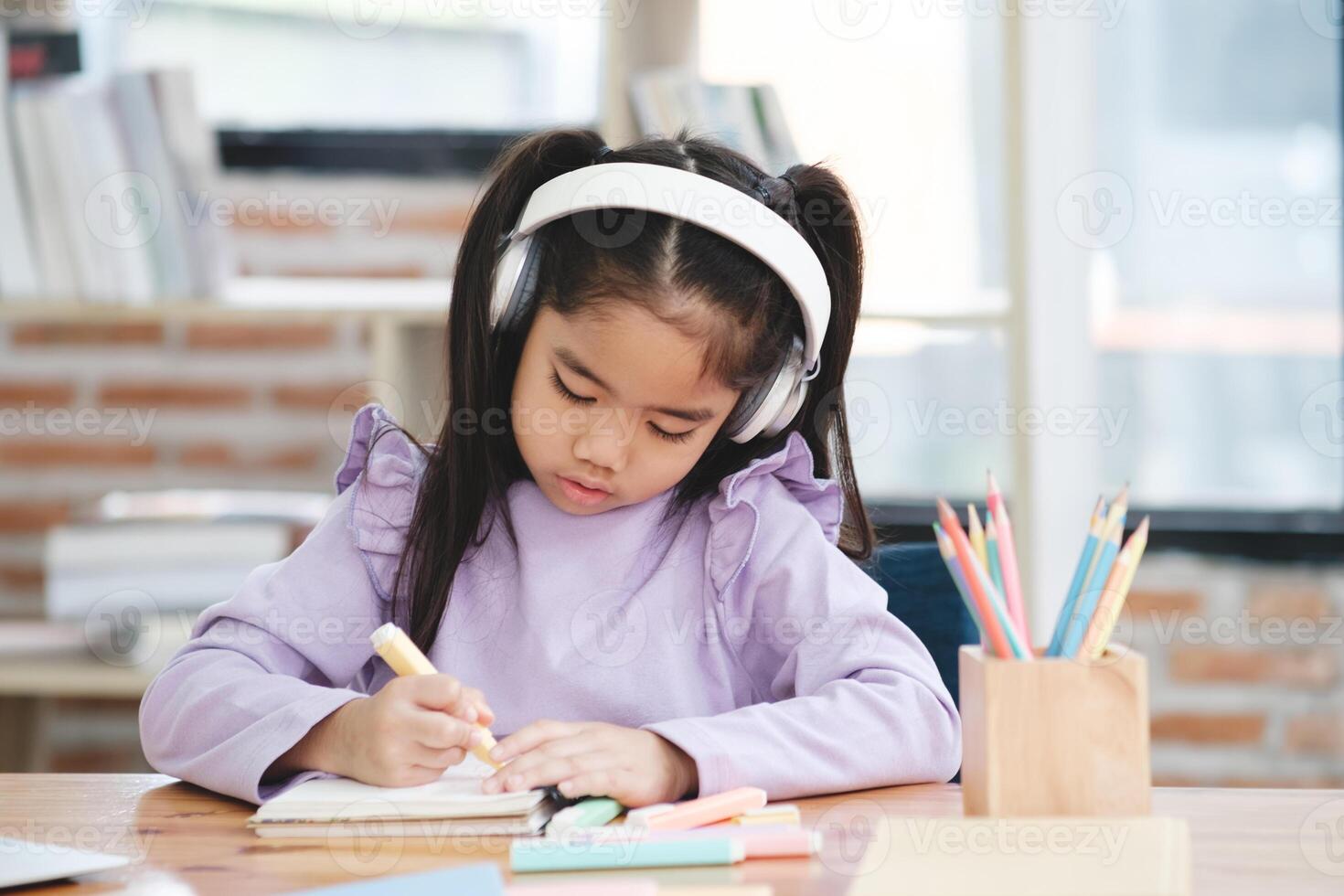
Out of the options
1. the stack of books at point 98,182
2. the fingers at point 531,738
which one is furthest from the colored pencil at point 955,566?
the stack of books at point 98,182

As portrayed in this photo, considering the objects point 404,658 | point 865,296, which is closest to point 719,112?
point 865,296

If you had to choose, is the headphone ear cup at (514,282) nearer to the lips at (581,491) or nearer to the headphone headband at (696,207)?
the headphone headband at (696,207)

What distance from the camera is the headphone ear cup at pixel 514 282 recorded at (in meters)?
1.06

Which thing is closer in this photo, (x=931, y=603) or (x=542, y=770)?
(x=542, y=770)

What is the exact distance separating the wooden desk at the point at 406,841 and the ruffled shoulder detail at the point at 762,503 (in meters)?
0.25

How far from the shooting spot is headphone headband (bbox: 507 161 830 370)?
99cm

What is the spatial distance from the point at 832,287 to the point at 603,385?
241 mm

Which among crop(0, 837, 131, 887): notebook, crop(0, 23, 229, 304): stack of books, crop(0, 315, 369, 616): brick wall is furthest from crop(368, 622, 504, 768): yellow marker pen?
crop(0, 315, 369, 616): brick wall

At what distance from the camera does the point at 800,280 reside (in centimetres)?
102

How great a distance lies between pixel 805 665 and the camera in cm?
102

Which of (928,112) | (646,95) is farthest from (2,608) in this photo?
(928,112)

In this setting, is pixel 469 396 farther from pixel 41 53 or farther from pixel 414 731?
pixel 41 53

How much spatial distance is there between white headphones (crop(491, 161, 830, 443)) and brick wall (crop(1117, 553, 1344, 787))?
4.23 ft

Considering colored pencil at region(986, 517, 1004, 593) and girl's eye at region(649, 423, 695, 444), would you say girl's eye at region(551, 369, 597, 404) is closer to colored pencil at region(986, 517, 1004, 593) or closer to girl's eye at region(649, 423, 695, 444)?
girl's eye at region(649, 423, 695, 444)
